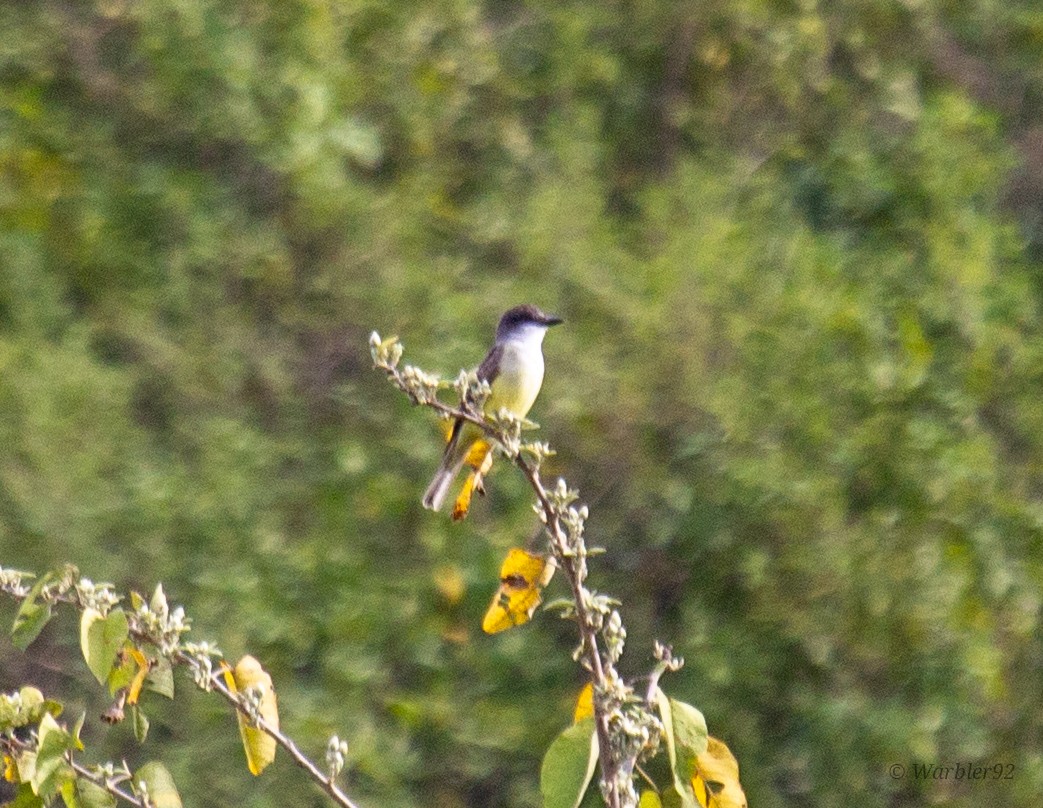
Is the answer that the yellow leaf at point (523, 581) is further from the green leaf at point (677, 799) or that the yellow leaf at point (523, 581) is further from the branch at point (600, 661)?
the green leaf at point (677, 799)

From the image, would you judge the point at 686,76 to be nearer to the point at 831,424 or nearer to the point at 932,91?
the point at 932,91

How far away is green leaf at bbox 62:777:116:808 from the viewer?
237 centimetres

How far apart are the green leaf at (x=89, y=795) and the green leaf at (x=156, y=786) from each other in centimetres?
4

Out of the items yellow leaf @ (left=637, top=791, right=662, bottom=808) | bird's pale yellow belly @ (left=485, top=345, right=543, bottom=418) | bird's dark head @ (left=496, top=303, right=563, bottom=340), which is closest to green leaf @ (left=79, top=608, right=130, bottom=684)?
yellow leaf @ (left=637, top=791, right=662, bottom=808)

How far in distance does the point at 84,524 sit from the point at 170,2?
2.28 meters

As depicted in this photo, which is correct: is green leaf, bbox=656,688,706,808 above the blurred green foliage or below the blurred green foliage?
above

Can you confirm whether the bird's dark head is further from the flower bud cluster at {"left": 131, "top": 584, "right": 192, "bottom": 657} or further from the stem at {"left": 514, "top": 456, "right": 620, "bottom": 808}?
the flower bud cluster at {"left": 131, "top": 584, "right": 192, "bottom": 657}

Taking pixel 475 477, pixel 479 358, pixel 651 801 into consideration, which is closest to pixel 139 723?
pixel 651 801

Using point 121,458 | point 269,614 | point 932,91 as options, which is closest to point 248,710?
point 269,614

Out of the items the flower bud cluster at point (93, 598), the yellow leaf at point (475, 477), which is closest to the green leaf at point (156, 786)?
the flower bud cluster at point (93, 598)

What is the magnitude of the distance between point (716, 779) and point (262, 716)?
2.11 feet

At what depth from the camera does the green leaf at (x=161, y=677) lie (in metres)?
2.48

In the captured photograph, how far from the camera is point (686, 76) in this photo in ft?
26.9

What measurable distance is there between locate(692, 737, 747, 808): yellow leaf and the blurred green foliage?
3.88 meters
